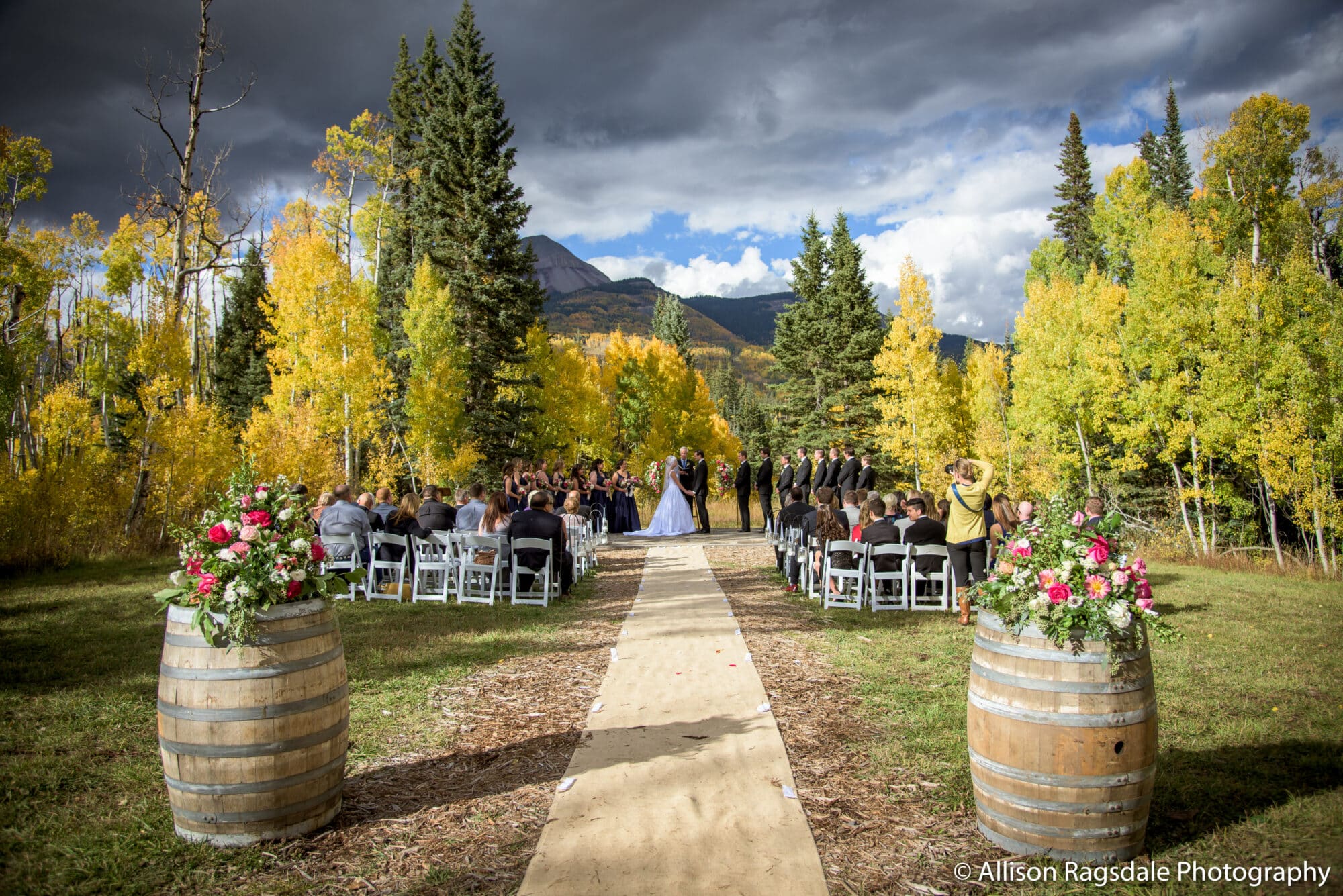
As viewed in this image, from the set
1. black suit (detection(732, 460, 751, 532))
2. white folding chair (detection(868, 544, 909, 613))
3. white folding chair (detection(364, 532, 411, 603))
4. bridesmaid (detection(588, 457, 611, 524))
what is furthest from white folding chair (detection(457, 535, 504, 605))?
black suit (detection(732, 460, 751, 532))

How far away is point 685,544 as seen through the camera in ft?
A: 58.9

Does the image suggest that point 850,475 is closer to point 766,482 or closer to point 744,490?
point 766,482

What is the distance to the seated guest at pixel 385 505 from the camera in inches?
438

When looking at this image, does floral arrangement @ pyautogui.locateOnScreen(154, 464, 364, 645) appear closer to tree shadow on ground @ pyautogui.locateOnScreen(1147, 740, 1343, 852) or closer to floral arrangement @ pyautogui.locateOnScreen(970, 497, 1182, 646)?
floral arrangement @ pyautogui.locateOnScreen(970, 497, 1182, 646)

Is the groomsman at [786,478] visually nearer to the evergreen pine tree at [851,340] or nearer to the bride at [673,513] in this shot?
the bride at [673,513]

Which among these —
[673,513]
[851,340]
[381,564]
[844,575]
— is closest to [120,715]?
[381,564]

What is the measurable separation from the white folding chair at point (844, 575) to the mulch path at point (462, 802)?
3.87 m

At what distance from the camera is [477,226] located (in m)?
26.2

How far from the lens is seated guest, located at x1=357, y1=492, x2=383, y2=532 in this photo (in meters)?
10.8

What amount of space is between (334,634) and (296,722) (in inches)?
17.3

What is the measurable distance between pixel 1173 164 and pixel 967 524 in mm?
42891

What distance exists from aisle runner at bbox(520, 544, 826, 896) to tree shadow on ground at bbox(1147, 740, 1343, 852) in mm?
1765

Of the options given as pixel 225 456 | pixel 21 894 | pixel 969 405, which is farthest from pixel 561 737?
pixel 969 405

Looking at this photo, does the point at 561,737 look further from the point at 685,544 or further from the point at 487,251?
the point at 487,251
